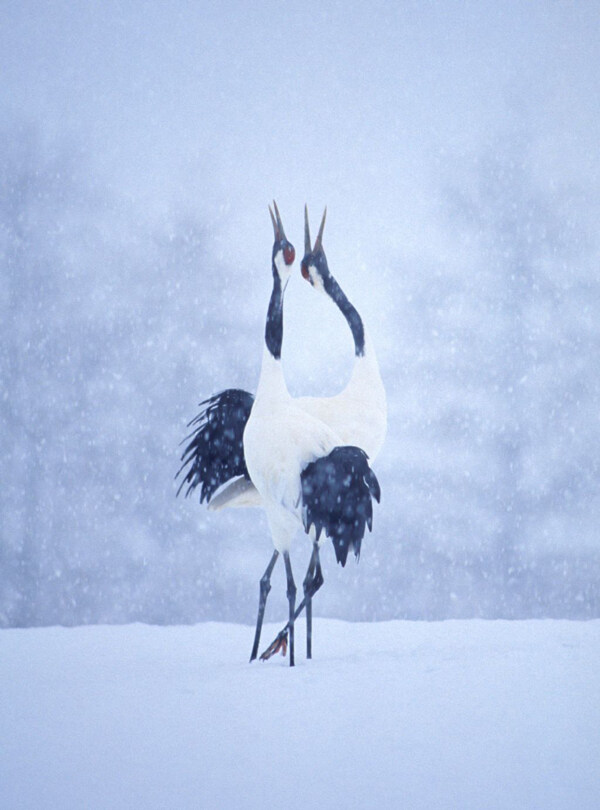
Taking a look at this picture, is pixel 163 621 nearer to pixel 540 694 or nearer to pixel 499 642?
pixel 499 642

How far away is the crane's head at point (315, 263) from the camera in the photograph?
2.79 m

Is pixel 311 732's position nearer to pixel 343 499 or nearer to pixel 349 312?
pixel 343 499

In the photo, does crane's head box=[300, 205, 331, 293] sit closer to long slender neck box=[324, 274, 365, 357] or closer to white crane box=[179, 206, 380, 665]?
long slender neck box=[324, 274, 365, 357]

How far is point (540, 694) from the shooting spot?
2.14 metres

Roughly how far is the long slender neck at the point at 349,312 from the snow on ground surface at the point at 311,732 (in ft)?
3.31

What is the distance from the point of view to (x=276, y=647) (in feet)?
8.45

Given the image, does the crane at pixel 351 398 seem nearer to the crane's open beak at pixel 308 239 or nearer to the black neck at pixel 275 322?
the crane's open beak at pixel 308 239

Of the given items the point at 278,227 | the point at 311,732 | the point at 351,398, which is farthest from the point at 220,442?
the point at 311,732

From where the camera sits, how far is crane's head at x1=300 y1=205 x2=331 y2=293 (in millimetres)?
2791

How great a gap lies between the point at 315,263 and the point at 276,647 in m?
1.28

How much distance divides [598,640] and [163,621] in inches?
87.3

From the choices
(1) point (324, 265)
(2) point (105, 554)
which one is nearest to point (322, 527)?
(1) point (324, 265)

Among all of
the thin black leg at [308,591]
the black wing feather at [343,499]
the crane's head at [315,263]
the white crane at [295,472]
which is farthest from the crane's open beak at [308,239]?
the thin black leg at [308,591]

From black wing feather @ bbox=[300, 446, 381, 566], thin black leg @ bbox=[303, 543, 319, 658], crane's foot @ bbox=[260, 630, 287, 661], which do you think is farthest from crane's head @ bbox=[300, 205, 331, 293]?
crane's foot @ bbox=[260, 630, 287, 661]
